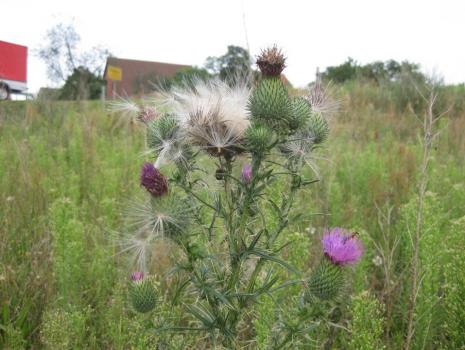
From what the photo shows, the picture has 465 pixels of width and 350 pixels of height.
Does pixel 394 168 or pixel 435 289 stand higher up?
pixel 394 168

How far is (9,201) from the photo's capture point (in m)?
3.40

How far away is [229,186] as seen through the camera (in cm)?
132

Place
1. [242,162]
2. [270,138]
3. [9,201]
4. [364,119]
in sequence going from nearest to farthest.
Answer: [270,138], [242,162], [9,201], [364,119]

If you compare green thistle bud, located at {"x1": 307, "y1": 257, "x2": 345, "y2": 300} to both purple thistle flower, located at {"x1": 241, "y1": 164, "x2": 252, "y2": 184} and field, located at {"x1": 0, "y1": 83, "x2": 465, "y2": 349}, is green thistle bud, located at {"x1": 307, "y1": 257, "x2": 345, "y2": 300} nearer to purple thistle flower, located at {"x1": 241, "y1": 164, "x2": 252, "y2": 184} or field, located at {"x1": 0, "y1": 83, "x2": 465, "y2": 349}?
field, located at {"x1": 0, "y1": 83, "x2": 465, "y2": 349}

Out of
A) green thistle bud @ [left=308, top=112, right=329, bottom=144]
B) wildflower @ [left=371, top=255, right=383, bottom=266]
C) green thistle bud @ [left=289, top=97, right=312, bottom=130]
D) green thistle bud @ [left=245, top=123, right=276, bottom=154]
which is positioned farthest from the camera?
wildflower @ [left=371, top=255, right=383, bottom=266]

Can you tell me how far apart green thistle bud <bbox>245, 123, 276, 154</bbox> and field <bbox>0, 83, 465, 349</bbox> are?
0.88 feet

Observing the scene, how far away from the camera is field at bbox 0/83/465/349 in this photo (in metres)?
2.00

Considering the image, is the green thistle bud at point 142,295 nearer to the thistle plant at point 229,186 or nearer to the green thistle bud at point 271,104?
the thistle plant at point 229,186

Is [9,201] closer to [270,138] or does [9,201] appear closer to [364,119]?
[270,138]

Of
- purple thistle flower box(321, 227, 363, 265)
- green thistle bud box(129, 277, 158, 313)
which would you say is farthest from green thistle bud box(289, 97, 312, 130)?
green thistle bud box(129, 277, 158, 313)

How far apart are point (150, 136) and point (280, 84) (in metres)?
0.43

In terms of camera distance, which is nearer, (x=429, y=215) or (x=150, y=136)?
(x=150, y=136)

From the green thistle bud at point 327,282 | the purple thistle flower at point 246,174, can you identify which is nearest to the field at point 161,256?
the green thistle bud at point 327,282

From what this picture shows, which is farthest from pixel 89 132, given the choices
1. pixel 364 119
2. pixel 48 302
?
pixel 364 119
